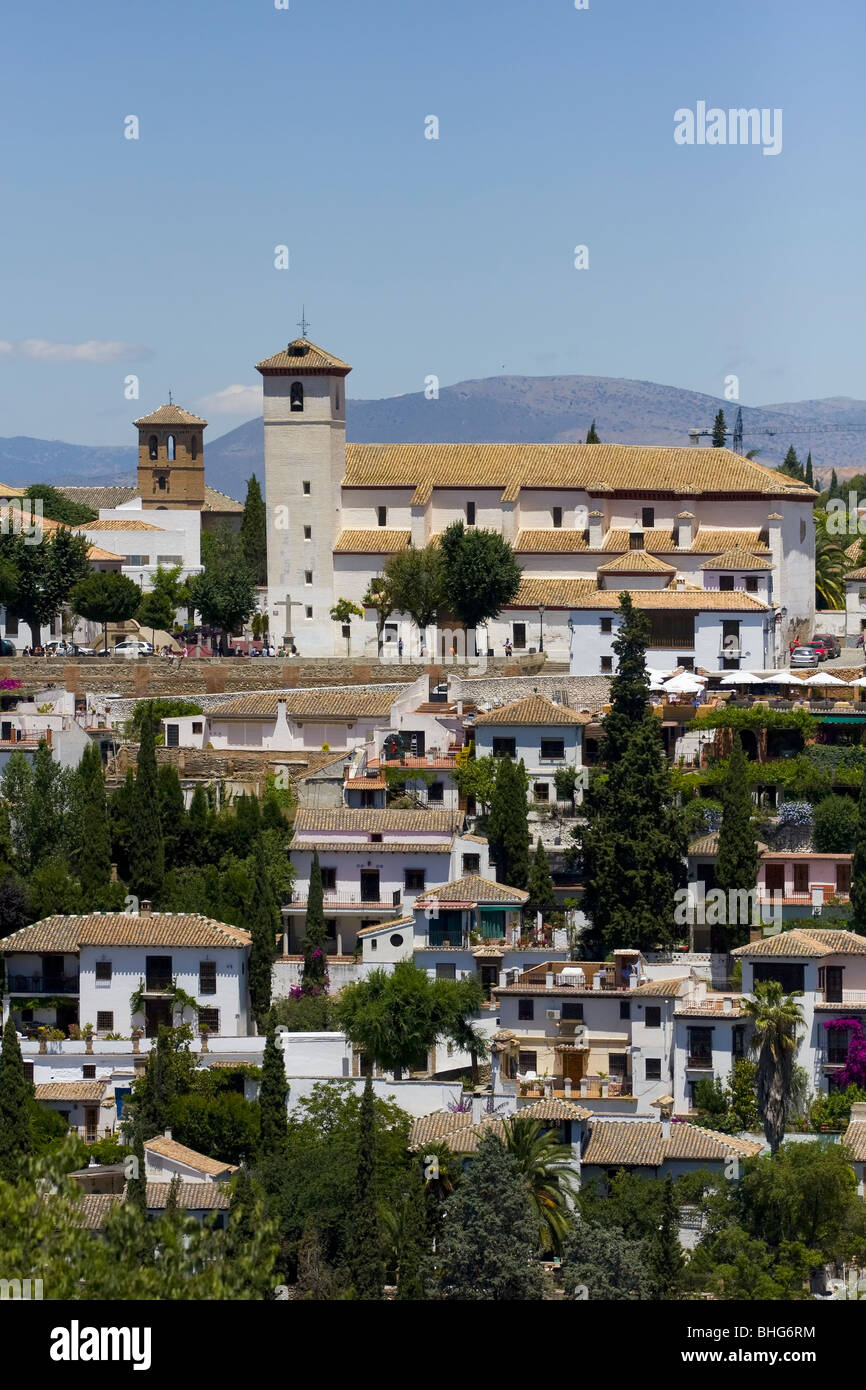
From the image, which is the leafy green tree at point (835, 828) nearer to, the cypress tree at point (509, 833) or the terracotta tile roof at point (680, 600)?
the cypress tree at point (509, 833)

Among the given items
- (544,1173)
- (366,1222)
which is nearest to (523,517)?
(544,1173)

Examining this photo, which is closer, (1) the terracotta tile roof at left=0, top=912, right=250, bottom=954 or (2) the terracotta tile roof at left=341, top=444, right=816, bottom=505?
(1) the terracotta tile roof at left=0, top=912, right=250, bottom=954

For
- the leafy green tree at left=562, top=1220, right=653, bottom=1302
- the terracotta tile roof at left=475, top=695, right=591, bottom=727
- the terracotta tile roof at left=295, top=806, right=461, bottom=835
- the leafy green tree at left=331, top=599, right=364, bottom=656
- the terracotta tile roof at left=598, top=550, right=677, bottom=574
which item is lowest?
the leafy green tree at left=562, top=1220, right=653, bottom=1302

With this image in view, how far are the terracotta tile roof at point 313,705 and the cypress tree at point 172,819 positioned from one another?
4.90m

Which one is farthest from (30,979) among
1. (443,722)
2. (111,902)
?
(443,722)

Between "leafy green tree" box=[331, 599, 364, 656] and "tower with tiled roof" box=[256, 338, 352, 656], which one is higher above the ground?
"tower with tiled roof" box=[256, 338, 352, 656]

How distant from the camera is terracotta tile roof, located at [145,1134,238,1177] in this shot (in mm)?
31891

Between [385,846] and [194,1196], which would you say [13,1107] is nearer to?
[194,1196]

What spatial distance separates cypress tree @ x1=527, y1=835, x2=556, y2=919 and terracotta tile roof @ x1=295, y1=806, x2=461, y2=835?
1.48 meters

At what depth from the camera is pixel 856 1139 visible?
31.9 metres

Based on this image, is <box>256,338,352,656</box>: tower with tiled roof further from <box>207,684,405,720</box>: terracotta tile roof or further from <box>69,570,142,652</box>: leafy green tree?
<box>207,684,405,720</box>: terracotta tile roof

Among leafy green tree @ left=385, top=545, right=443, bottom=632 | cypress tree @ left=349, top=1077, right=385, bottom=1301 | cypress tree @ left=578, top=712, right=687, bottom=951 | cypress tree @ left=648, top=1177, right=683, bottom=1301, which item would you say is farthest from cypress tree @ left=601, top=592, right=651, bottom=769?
leafy green tree @ left=385, top=545, right=443, bottom=632

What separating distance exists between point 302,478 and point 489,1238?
33.5 m
